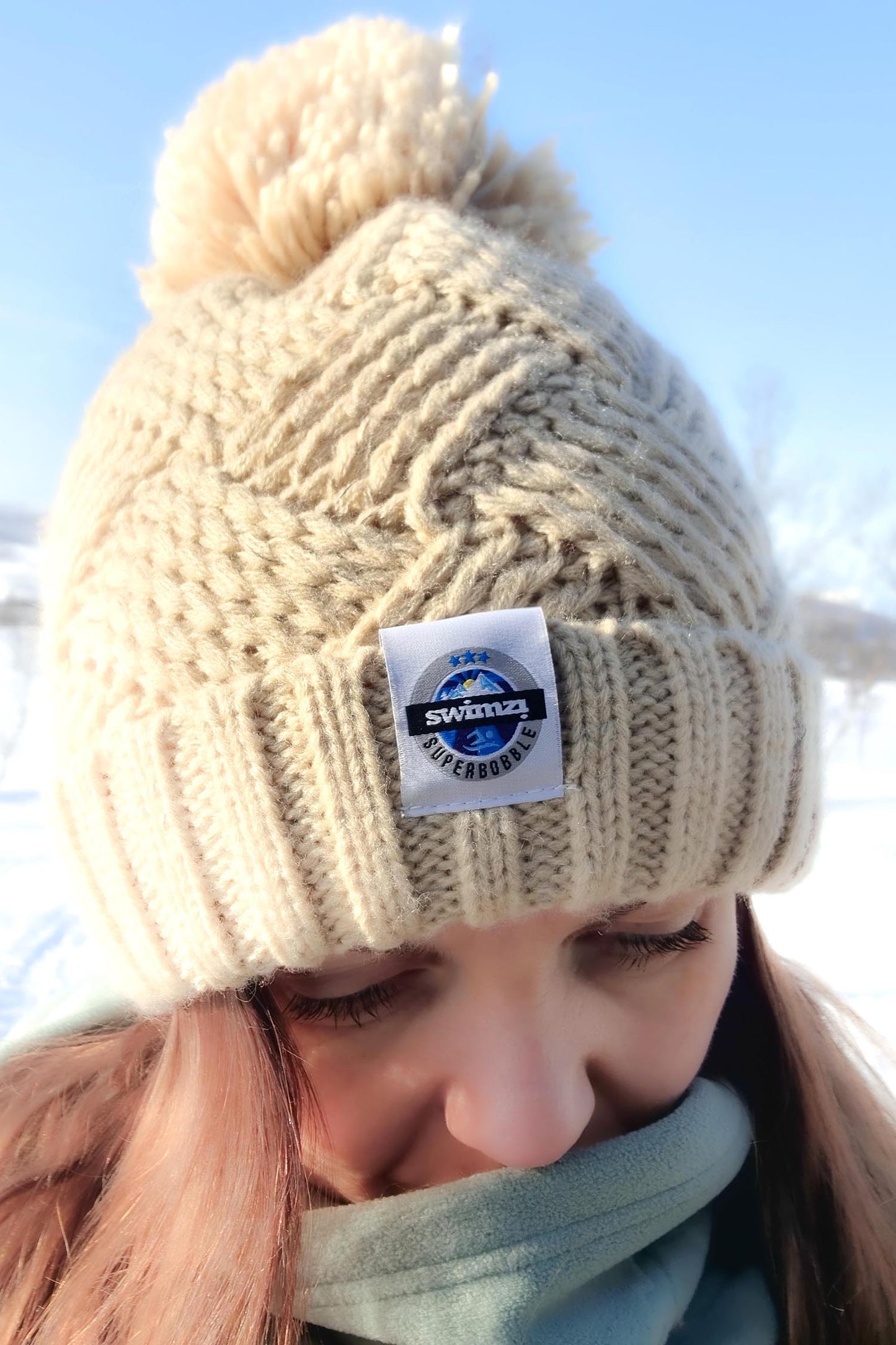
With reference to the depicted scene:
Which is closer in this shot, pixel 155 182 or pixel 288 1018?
pixel 288 1018

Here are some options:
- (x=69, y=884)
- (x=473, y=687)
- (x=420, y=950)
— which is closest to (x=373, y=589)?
(x=473, y=687)

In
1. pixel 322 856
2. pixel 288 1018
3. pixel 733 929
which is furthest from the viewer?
pixel 733 929

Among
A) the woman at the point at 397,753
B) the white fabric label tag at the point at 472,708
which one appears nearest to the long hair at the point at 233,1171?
the woman at the point at 397,753

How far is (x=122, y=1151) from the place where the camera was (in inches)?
37.2

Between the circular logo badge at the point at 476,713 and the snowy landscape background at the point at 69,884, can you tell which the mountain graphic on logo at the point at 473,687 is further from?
the snowy landscape background at the point at 69,884

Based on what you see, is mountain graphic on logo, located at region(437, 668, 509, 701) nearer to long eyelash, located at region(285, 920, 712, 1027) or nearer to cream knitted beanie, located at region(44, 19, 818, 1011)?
cream knitted beanie, located at region(44, 19, 818, 1011)

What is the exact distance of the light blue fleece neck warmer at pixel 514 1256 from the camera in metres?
0.73

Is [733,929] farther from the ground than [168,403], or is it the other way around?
[168,403]

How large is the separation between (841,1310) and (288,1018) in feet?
2.34

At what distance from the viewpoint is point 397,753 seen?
64cm

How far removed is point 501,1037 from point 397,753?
0.25m

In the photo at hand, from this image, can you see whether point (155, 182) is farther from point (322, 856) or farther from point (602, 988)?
point (602, 988)

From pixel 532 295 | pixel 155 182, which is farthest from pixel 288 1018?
pixel 155 182

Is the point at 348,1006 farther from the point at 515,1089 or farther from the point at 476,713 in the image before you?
the point at 476,713
